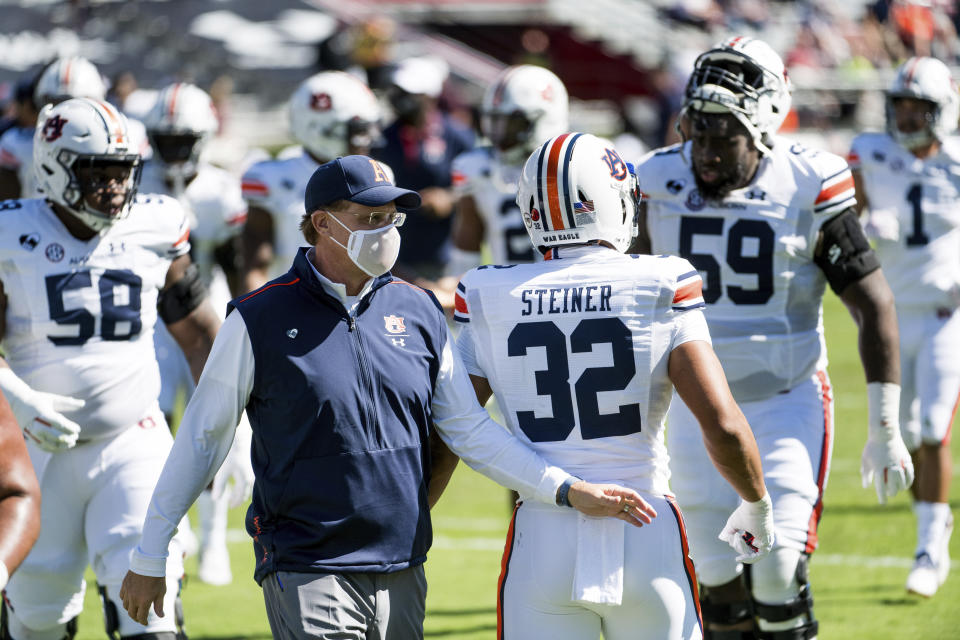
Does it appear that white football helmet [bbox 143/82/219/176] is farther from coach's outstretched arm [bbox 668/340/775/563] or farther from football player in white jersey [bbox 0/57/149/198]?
coach's outstretched arm [bbox 668/340/775/563]

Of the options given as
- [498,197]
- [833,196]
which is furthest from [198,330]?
[498,197]

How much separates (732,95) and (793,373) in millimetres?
1008

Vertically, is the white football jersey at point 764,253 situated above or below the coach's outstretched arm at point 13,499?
above

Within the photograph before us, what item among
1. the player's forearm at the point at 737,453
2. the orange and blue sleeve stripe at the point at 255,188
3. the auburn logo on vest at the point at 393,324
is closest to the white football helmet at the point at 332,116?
the orange and blue sleeve stripe at the point at 255,188

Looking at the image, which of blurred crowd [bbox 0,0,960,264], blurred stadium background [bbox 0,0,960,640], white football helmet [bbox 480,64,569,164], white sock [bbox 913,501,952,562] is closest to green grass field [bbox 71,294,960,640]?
white sock [bbox 913,501,952,562]

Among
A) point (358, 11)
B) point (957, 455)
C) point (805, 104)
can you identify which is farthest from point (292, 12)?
point (957, 455)

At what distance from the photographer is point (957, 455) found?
959cm

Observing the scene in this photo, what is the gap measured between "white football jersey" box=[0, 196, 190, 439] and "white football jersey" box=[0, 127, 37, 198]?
3.14m

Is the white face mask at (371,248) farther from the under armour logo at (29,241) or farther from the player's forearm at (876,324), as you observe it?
the player's forearm at (876,324)

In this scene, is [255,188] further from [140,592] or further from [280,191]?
[140,592]

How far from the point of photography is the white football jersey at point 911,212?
7250mm

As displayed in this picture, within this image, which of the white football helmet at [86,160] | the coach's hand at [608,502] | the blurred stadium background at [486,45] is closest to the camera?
the coach's hand at [608,502]

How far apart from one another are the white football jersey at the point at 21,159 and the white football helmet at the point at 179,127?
0.97 meters

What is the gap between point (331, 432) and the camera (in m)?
3.51
